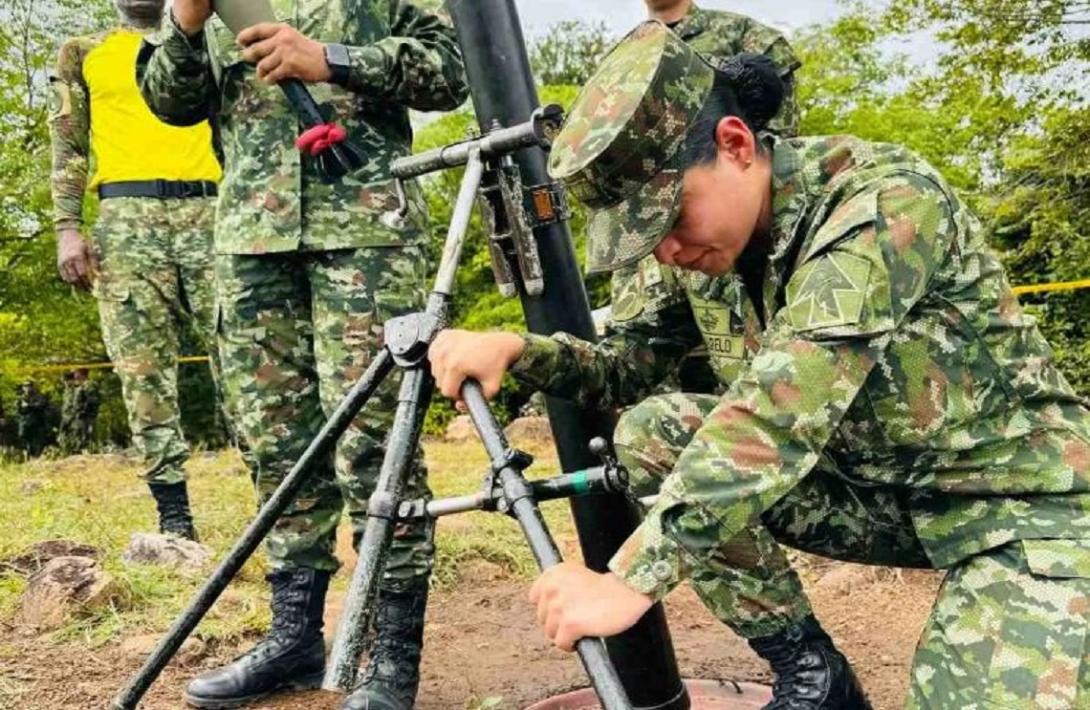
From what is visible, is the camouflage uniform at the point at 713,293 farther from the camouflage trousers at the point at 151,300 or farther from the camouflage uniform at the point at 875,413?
the camouflage trousers at the point at 151,300

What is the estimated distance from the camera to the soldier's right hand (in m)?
2.63

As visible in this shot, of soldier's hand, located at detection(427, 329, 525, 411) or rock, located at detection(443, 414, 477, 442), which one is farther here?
rock, located at detection(443, 414, 477, 442)

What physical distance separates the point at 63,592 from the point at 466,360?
6.83 feet

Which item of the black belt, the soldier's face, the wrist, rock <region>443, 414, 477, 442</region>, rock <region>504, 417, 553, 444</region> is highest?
the wrist

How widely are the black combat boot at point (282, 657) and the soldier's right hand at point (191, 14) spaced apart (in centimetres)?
135

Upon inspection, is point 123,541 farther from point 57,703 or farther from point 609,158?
point 609,158

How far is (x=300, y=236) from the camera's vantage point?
2674mm

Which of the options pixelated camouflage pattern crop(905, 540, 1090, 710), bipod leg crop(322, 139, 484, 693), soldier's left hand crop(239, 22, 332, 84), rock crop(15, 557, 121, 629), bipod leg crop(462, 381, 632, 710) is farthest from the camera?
rock crop(15, 557, 121, 629)

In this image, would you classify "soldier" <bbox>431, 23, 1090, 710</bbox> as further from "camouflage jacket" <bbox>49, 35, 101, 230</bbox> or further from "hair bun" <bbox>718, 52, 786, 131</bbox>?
"camouflage jacket" <bbox>49, 35, 101, 230</bbox>

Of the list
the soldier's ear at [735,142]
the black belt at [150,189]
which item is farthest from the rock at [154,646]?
the black belt at [150,189]

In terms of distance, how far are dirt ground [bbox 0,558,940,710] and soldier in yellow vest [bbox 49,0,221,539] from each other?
1.45 meters

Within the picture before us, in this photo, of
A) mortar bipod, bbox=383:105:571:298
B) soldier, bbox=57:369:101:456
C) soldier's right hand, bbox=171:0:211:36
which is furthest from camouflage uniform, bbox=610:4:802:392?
soldier, bbox=57:369:101:456

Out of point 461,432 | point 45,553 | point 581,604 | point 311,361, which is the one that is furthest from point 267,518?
point 461,432

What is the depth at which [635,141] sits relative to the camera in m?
1.69
